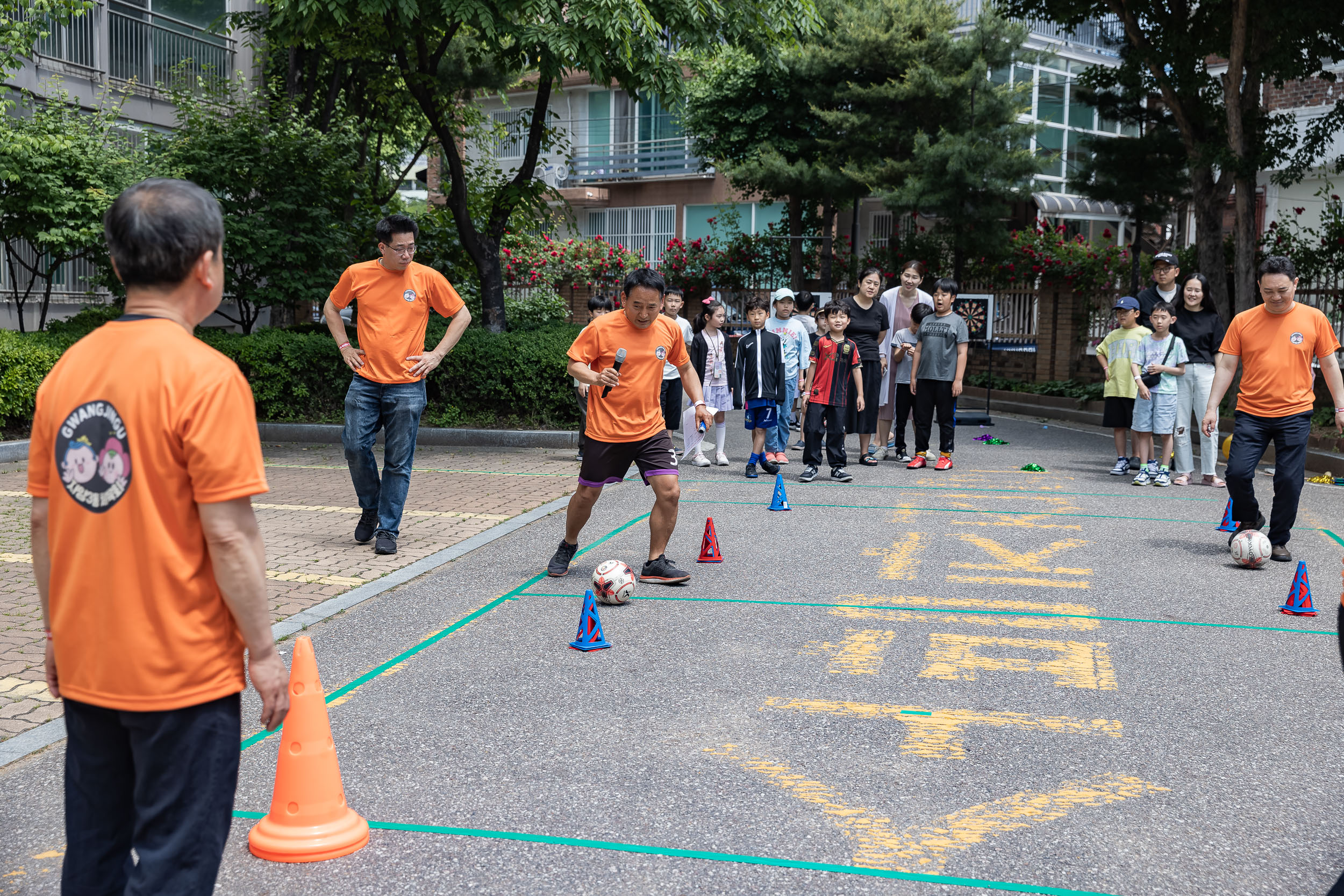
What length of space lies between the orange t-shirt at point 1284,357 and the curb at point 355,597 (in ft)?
16.8

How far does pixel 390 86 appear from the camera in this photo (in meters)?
20.5

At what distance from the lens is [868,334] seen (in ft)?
39.9

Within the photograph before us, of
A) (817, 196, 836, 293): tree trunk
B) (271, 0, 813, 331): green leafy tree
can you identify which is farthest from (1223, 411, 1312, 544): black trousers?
(817, 196, 836, 293): tree trunk

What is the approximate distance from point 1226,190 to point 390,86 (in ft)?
43.3

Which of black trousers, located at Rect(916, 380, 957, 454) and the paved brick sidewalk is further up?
black trousers, located at Rect(916, 380, 957, 454)

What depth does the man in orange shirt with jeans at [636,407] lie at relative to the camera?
276 inches

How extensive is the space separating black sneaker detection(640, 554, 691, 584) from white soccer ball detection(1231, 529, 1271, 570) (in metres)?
3.46

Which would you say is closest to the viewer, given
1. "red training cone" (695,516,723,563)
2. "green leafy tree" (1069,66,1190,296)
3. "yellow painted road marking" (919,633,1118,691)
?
"yellow painted road marking" (919,633,1118,691)

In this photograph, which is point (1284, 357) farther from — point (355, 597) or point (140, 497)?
point (140, 497)

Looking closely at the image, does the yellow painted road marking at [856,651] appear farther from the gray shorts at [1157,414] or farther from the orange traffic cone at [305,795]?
the gray shorts at [1157,414]

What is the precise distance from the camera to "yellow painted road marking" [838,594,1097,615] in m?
6.62

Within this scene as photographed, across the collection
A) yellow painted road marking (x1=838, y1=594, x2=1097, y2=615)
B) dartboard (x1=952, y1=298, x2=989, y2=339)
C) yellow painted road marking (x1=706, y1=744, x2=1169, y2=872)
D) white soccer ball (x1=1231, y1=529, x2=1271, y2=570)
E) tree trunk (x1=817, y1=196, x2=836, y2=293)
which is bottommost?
yellow painted road marking (x1=706, y1=744, x2=1169, y2=872)

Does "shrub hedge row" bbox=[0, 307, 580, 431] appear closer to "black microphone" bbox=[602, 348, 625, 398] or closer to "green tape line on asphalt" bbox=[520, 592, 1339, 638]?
"black microphone" bbox=[602, 348, 625, 398]

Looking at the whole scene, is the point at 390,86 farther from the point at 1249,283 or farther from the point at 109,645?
the point at 109,645
